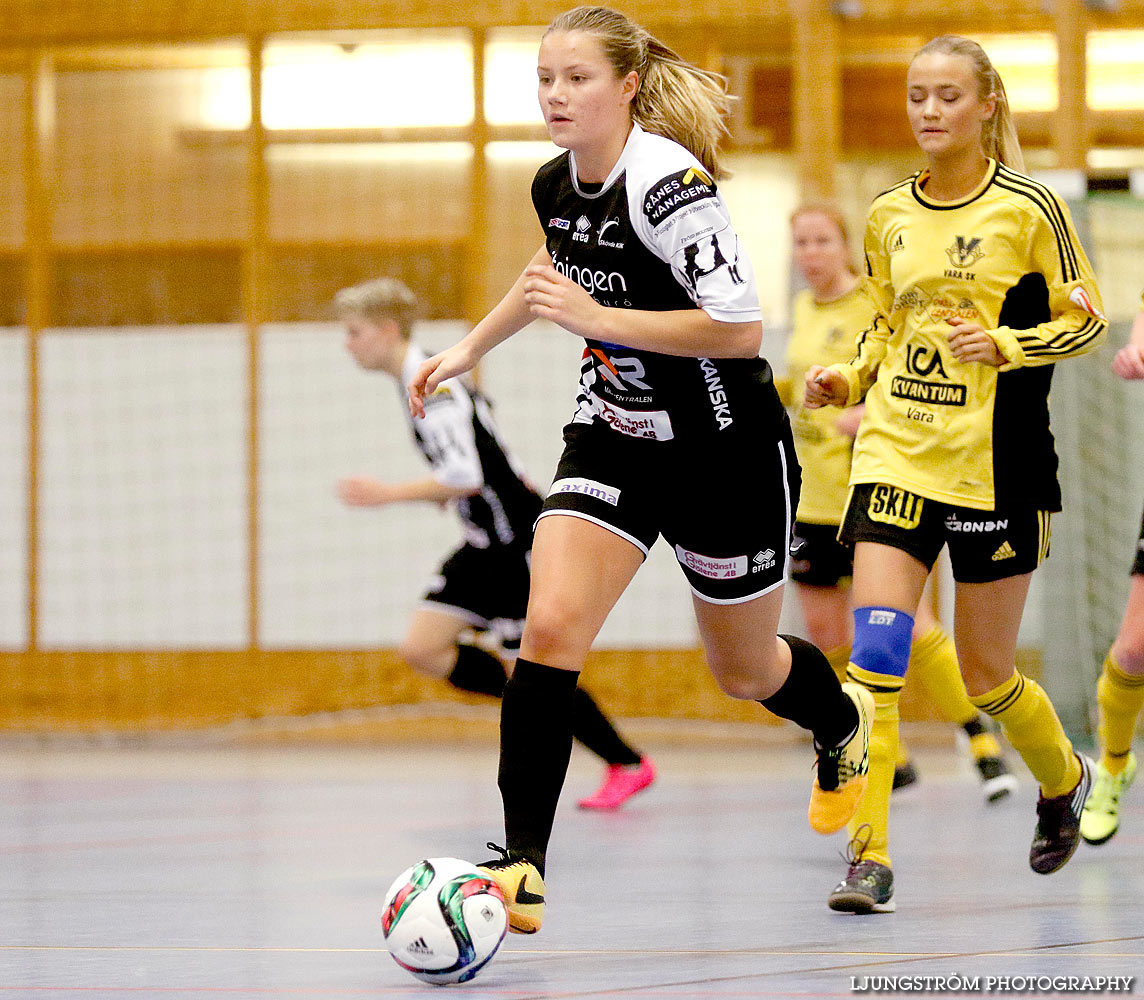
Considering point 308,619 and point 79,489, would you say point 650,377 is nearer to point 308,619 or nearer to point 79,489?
point 308,619

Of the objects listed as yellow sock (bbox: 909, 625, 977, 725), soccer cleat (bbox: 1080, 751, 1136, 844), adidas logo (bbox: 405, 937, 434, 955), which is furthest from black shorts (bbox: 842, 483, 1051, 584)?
yellow sock (bbox: 909, 625, 977, 725)

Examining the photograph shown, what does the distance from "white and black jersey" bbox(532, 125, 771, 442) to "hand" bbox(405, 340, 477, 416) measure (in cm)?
29

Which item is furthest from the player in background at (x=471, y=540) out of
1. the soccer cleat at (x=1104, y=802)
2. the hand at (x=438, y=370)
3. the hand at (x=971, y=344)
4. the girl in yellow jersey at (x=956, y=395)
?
the hand at (x=971, y=344)

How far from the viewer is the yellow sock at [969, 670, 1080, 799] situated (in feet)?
14.5

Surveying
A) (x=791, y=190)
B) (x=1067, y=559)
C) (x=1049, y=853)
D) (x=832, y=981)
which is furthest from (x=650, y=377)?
(x=791, y=190)

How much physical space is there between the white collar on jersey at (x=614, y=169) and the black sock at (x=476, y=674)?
3.31 m

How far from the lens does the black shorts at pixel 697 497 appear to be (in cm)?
358

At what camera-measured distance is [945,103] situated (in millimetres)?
4188

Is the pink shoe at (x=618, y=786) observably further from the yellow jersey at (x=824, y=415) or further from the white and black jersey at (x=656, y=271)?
the white and black jersey at (x=656, y=271)

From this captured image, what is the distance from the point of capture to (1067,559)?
27.4 ft

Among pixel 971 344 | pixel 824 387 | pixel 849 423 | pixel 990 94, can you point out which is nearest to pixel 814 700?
pixel 824 387

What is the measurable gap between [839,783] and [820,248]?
2.65 m

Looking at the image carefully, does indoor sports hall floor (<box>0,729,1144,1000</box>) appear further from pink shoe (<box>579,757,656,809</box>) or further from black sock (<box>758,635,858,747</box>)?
black sock (<box>758,635,858,747</box>)

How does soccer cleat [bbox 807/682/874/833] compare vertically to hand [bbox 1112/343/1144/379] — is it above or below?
below
